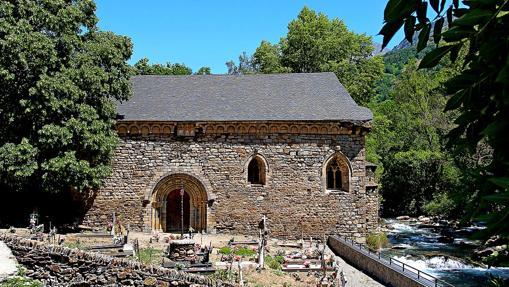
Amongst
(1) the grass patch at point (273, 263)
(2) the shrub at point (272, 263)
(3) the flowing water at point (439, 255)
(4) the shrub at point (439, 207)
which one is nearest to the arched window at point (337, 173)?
(3) the flowing water at point (439, 255)

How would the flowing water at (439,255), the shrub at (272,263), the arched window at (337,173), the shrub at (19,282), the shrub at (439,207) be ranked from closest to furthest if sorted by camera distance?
1. the shrub at (19,282)
2. the shrub at (272,263)
3. the flowing water at (439,255)
4. the arched window at (337,173)
5. the shrub at (439,207)

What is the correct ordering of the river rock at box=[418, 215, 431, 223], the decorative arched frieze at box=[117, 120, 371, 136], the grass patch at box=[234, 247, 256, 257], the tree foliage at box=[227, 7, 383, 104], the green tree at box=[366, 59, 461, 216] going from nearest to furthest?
the grass patch at box=[234, 247, 256, 257], the decorative arched frieze at box=[117, 120, 371, 136], the river rock at box=[418, 215, 431, 223], the green tree at box=[366, 59, 461, 216], the tree foliage at box=[227, 7, 383, 104]

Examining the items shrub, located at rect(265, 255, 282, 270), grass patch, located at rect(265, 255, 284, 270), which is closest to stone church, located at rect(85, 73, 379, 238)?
grass patch, located at rect(265, 255, 284, 270)

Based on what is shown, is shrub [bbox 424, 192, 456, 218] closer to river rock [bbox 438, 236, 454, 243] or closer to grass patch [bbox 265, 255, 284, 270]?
river rock [bbox 438, 236, 454, 243]

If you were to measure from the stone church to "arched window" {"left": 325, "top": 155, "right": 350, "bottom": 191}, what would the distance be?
5 centimetres

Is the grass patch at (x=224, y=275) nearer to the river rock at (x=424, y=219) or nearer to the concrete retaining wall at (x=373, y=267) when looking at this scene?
the concrete retaining wall at (x=373, y=267)

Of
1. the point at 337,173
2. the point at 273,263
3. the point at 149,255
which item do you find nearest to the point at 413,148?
the point at 337,173

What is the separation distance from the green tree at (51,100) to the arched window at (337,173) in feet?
32.2

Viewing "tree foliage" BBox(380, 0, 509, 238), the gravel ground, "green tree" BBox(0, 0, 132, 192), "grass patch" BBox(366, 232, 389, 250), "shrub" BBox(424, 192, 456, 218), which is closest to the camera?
"tree foliage" BBox(380, 0, 509, 238)

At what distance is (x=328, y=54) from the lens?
43125mm

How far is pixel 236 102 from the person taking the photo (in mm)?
25375

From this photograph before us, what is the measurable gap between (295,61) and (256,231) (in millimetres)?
23012

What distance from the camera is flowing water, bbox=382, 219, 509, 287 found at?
1808 cm

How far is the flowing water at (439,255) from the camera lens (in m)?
18.1
